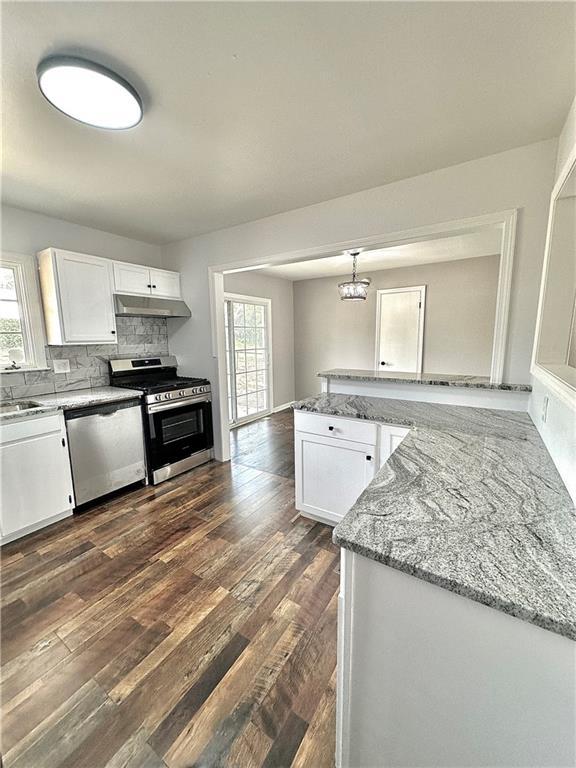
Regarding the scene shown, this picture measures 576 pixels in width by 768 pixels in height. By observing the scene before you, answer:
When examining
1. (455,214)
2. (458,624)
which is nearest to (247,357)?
(455,214)

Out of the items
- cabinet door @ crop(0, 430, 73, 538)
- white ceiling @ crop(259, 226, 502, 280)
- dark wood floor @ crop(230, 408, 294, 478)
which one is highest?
white ceiling @ crop(259, 226, 502, 280)

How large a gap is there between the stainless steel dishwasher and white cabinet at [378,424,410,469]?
7.12 feet

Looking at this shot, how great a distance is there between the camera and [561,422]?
46.6 inches

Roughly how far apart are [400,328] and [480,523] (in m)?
4.40

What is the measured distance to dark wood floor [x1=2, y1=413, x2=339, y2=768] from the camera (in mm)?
1086

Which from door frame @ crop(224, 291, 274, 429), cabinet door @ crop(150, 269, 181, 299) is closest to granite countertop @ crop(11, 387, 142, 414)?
cabinet door @ crop(150, 269, 181, 299)

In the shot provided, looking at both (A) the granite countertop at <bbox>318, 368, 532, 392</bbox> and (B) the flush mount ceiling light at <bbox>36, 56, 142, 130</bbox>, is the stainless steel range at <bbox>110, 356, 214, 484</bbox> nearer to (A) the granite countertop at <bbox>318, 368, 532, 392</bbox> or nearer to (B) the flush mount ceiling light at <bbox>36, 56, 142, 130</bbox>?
(A) the granite countertop at <bbox>318, 368, 532, 392</bbox>

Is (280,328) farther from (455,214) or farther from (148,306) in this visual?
(455,214)

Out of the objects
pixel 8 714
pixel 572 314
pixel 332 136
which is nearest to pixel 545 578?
pixel 572 314

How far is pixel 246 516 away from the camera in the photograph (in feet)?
7.96

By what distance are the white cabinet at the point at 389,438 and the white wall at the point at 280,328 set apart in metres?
3.57

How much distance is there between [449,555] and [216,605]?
1396 mm

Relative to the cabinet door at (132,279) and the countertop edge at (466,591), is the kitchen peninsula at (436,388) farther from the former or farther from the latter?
the cabinet door at (132,279)

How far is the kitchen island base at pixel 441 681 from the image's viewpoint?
24.3 inches
